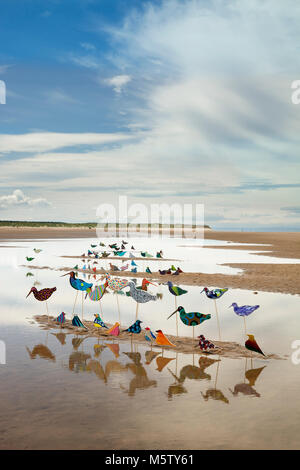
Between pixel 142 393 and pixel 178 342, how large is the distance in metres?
3.84

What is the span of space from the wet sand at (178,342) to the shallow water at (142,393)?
333 mm

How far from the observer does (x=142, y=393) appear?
7898mm

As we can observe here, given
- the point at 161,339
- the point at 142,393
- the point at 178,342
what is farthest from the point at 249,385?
the point at 178,342

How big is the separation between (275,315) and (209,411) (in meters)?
8.74

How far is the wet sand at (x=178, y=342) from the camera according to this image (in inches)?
415

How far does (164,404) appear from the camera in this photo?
7383mm

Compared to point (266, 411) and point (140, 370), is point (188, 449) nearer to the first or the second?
point (266, 411)

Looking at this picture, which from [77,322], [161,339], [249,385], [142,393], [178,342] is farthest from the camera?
[77,322]

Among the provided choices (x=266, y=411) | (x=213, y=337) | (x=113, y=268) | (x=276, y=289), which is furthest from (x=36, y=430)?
(x=113, y=268)

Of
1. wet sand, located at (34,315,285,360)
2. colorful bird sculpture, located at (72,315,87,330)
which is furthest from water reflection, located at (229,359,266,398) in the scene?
colorful bird sculpture, located at (72,315,87,330)

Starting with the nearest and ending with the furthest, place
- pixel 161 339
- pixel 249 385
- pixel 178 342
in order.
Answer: pixel 249 385 < pixel 161 339 < pixel 178 342

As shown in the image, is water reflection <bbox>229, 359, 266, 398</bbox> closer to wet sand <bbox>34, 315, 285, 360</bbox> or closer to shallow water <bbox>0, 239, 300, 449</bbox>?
shallow water <bbox>0, 239, 300, 449</bbox>

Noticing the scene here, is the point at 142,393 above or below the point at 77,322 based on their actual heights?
below

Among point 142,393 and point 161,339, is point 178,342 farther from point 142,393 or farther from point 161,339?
point 142,393
